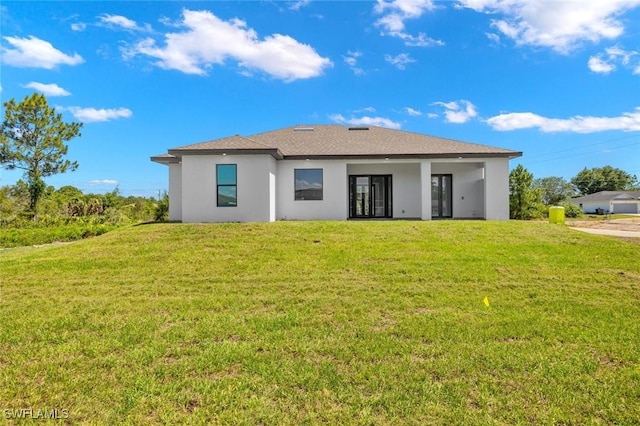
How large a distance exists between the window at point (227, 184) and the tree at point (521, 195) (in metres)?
16.2

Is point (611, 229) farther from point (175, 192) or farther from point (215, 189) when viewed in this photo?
point (175, 192)

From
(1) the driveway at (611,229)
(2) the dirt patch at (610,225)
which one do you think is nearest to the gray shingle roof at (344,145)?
(1) the driveway at (611,229)

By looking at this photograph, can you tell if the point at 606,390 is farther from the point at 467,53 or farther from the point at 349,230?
the point at 467,53

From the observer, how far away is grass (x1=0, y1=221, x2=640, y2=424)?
2.88 meters

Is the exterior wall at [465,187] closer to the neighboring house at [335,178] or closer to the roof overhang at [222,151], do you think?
the neighboring house at [335,178]

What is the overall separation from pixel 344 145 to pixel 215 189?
264 inches

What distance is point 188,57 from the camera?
46.8 feet

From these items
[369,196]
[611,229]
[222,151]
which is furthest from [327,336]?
[611,229]

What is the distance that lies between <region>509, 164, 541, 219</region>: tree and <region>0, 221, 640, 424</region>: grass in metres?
11.0

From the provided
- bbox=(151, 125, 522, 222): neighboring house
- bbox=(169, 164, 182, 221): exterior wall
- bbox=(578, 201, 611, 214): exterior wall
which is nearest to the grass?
bbox=(151, 125, 522, 222): neighboring house

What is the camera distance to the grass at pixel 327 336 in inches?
114

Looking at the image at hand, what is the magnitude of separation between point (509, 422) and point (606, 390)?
1266mm

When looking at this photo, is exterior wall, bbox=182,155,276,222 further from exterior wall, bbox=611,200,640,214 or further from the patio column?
exterior wall, bbox=611,200,640,214

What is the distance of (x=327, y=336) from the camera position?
424 centimetres
